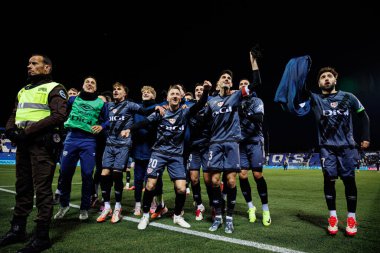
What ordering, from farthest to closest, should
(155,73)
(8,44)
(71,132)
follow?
(155,73)
(8,44)
(71,132)

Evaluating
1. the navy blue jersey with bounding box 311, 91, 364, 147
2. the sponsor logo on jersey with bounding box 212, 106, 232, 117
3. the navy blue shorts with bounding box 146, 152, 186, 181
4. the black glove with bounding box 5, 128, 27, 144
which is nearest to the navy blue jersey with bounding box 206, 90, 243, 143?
the sponsor logo on jersey with bounding box 212, 106, 232, 117

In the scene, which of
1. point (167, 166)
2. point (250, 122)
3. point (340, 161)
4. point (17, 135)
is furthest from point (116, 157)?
point (340, 161)

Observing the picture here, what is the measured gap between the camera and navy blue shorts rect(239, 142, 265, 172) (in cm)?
495

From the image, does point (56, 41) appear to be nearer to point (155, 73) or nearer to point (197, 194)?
point (155, 73)

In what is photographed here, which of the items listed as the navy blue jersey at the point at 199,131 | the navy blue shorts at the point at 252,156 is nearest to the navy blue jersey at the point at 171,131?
the navy blue jersey at the point at 199,131

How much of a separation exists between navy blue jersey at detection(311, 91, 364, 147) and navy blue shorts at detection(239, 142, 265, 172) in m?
1.06

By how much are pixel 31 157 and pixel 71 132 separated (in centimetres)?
167

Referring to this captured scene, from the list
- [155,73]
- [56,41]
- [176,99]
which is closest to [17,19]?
[56,41]

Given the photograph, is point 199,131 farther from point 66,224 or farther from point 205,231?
point 66,224

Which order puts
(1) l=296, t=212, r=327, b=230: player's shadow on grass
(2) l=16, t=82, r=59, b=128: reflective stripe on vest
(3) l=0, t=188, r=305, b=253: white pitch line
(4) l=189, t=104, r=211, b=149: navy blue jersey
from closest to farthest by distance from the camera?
(3) l=0, t=188, r=305, b=253: white pitch line
(2) l=16, t=82, r=59, b=128: reflective stripe on vest
(1) l=296, t=212, r=327, b=230: player's shadow on grass
(4) l=189, t=104, r=211, b=149: navy blue jersey

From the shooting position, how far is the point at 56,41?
2156 centimetres

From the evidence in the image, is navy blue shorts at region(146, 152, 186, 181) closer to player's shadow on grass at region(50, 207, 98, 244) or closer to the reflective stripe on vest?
player's shadow on grass at region(50, 207, 98, 244)

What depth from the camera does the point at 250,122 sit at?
17.2 ft

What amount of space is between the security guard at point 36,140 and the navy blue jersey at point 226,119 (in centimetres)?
230
